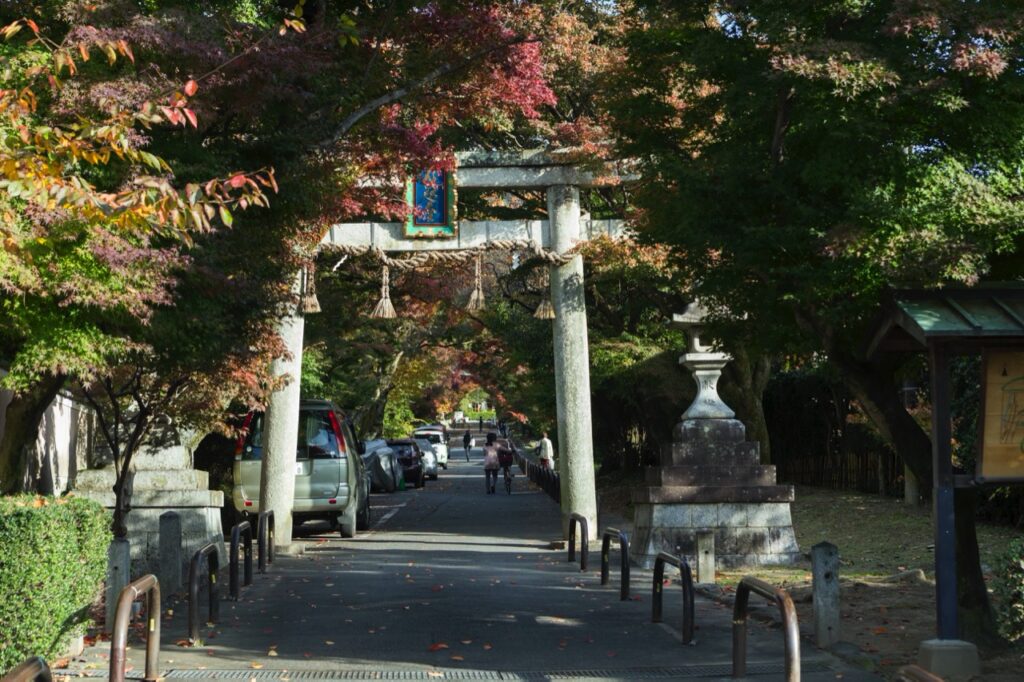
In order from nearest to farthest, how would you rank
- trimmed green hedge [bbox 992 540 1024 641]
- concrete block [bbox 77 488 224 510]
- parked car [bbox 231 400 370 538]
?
trimmed green hedge [bbox 992 540 1024 641] < concrete block [bbox 77 488 224 510] < parked car [bbox 231 400 370 538]

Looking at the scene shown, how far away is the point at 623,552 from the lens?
1309 cm

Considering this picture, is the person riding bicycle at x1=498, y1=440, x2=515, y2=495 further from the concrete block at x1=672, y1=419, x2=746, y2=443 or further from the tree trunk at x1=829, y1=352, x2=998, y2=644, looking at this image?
the tree trunk at x1=829, y1=352, x2=998, y2=644

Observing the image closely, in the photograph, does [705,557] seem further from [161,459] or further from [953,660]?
[161,459]

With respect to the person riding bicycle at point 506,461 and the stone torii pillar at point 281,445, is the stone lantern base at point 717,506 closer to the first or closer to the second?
the stone torii pillar at point 281,445

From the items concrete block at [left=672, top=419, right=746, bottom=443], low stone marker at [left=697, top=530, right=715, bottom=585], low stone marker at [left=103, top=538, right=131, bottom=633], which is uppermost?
concrete block at [left=672, top=419, right=746, bottom=443]

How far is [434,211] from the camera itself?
2019 centimetres

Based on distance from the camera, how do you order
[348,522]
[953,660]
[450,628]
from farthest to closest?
[348,522] < [450,628] < [953,660]

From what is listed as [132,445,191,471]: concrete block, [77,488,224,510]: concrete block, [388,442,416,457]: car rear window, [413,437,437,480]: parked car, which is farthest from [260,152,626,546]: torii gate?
[413,437,437,480]: parked car

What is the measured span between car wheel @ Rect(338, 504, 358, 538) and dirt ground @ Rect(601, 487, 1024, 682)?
25.6 feet

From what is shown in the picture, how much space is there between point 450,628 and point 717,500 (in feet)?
20.6

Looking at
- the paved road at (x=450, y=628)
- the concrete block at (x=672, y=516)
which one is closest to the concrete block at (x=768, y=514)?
the concrete block at (x=672, y=516)

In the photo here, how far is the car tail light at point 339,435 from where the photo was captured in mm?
21997

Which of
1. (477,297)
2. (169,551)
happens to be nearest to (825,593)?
(169,551)

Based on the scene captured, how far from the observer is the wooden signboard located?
8.84 metres
